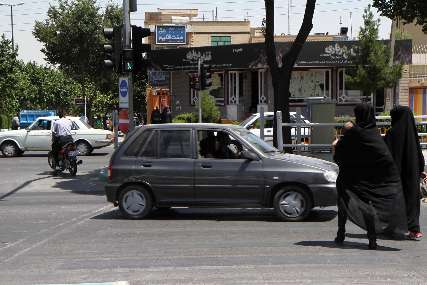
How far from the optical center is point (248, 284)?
21.7 feet

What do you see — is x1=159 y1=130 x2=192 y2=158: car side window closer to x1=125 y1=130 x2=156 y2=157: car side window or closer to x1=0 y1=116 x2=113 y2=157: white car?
x1=125 y1=130 x2=156 y2=157: car side window

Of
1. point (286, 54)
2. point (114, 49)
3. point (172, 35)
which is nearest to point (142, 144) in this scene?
point (114, 49)

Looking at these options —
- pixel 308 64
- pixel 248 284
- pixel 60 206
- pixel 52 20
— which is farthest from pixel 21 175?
pixel 52 20

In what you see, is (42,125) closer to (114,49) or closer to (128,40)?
(114,49)

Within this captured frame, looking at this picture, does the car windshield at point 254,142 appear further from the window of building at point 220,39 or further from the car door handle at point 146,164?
the window of building at point 220,39

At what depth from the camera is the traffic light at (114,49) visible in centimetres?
1784

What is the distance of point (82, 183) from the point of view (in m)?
17.2

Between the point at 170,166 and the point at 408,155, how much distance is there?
3800mm

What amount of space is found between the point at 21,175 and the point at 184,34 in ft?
142

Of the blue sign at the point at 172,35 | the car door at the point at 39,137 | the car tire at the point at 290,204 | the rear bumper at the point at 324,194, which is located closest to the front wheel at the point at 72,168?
the car door at the point at 39,137

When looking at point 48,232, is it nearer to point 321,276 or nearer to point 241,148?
point 241,148

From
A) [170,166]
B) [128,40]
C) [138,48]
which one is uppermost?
[128,40]

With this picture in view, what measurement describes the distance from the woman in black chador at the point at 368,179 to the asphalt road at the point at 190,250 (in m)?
0.39

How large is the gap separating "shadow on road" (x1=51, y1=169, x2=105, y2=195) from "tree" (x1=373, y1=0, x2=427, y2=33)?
28.1 ft
